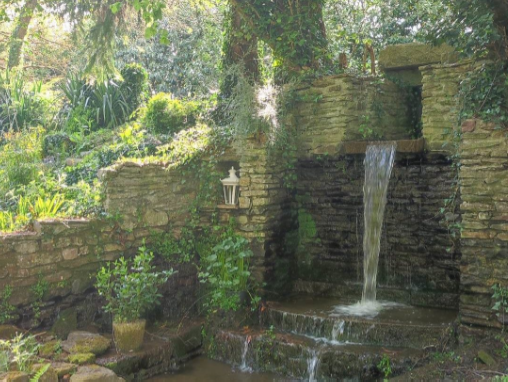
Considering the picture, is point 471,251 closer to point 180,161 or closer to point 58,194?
point 180,161

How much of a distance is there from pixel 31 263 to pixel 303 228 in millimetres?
3459

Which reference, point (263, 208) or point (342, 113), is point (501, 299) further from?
point (342, 113)

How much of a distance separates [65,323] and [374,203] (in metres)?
3.86

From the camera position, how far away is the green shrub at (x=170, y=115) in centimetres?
807

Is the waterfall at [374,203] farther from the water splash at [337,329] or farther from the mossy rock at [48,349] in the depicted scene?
the mossy rock at [48,349]

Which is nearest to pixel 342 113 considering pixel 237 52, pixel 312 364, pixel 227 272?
pixel 237 52

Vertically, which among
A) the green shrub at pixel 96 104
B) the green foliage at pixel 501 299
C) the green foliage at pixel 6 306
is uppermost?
the green shrub at pixel 96 104

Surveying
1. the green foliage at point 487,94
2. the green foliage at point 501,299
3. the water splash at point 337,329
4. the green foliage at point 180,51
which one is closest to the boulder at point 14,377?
the water splash at point 337,329

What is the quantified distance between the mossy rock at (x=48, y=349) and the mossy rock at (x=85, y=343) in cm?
10

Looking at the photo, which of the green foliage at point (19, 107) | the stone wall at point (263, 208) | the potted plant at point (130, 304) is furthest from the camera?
the green foliage at point (19, 107)

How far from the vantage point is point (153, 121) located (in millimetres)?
8148

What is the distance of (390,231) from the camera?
6406 millimetres

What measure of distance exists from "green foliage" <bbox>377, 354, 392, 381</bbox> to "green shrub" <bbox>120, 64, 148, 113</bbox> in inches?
272

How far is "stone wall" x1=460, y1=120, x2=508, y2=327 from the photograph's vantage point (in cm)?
447
